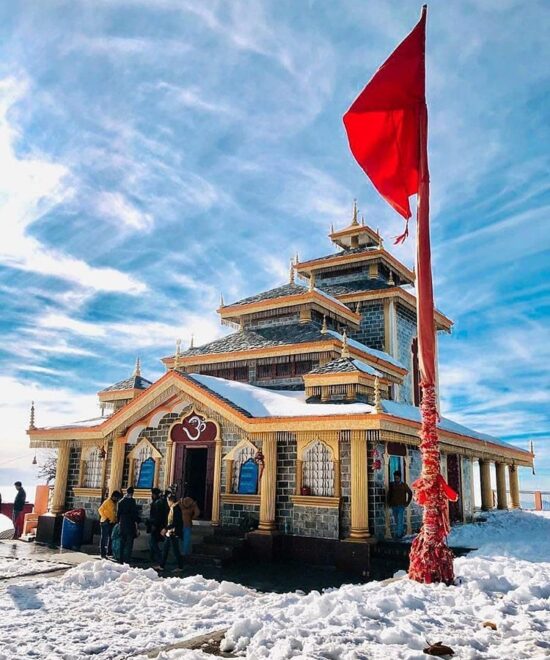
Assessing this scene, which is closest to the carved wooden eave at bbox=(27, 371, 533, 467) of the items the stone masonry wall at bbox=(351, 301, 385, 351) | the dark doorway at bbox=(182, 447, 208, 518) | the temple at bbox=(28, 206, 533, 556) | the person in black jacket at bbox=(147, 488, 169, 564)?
the temple at bbox=(28, 206, 533, 556)

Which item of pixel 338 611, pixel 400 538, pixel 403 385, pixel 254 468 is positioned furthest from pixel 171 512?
pixel 403 385

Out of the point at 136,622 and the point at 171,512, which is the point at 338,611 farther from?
the point at 171,512

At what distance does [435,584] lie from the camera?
7.67m

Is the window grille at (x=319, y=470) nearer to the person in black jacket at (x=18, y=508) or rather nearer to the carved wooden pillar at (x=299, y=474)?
the carved wooden pillar at (x=299, y=474)

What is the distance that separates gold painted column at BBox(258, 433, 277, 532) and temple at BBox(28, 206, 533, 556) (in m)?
0.03

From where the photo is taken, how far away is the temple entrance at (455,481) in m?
18.3

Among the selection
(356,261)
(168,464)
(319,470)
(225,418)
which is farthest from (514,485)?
(168,464)

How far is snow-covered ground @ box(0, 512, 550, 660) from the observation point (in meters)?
5.27

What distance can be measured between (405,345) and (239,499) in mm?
10615

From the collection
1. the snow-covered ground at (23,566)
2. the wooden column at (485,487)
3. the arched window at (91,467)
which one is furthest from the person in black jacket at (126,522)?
the wooden column at (485,487)

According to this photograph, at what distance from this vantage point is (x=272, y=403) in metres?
14.6

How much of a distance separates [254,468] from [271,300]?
7021 mm

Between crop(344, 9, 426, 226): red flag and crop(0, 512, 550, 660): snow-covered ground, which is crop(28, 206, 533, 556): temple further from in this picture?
crop(344, 9, 426, 226): red flag

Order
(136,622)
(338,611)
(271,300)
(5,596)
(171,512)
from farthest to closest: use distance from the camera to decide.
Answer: (271,300), (171,512), (5,596), (136,622), (338,611)
